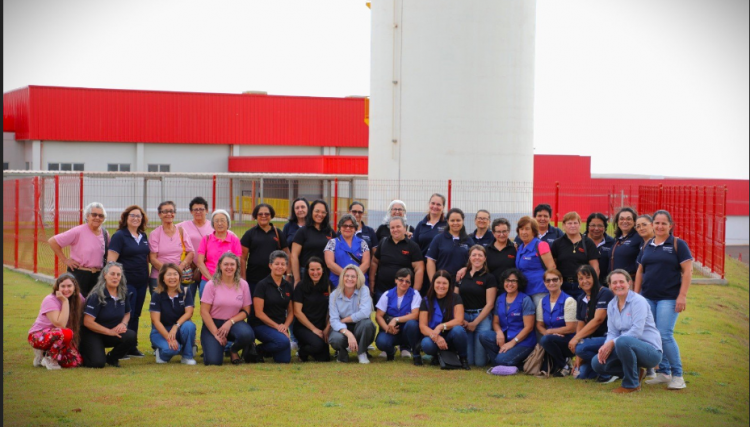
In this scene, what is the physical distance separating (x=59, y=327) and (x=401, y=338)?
3871mm

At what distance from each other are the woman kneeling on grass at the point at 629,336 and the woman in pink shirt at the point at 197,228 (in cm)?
481

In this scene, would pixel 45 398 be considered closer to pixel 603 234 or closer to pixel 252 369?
pixel 252 369

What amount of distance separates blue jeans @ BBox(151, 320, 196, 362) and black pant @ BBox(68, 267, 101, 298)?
38.1 inches

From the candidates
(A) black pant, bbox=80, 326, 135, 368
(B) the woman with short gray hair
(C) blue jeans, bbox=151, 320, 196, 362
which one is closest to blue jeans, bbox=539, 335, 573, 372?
(B) the woman with short gray hair

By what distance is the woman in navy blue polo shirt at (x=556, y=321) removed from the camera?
9.25m

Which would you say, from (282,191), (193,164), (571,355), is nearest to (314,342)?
(571,355)

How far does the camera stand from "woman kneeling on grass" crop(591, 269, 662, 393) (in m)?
8.45

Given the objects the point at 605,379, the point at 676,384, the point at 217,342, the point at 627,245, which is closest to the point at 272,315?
the point at 217,342

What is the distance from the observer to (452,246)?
33.1ft

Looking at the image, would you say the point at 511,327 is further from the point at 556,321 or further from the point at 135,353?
the point at 135,353

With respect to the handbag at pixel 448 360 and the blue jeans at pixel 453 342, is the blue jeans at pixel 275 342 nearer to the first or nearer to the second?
the blue jeans at pixel 453 342

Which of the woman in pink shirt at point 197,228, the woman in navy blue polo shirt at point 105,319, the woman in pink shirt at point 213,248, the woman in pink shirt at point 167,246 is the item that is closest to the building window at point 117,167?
the woman in pink shirt at point 197,228

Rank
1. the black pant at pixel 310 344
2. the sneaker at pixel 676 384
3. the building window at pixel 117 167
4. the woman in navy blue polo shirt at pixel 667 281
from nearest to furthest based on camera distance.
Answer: the sneaker at pixel 676 384, the woman in navy blue polo shirt at pixel 667 281, the black pant at pixel 310 344, the building window at pixel 117 167

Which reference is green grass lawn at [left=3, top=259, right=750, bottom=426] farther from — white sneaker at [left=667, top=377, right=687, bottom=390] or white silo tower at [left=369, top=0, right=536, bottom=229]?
white silo tower at [left=369, top=0, right=536, bottom=229]
